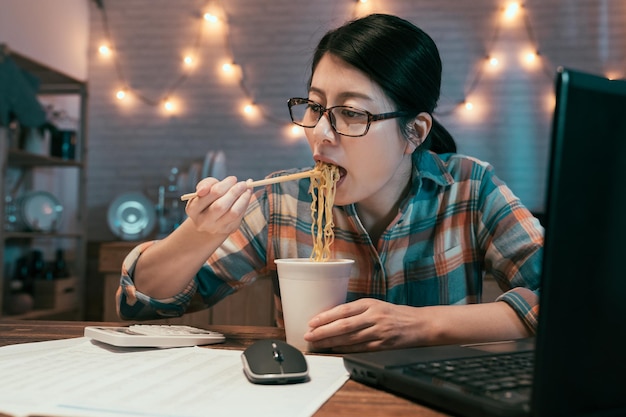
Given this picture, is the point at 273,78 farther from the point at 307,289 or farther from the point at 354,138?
the point at 307,289

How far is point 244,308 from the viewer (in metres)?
3.20

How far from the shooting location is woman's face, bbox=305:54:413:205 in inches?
47.1

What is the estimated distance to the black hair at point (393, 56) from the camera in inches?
48.0

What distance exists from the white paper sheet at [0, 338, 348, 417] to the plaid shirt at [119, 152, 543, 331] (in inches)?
16.2

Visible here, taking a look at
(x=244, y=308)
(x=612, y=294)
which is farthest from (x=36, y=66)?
(x=612, y=294)

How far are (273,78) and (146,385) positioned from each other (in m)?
3.42

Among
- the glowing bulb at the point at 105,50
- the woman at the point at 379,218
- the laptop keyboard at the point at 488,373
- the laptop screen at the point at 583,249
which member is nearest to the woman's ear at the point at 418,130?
the woman at the point at 379,218

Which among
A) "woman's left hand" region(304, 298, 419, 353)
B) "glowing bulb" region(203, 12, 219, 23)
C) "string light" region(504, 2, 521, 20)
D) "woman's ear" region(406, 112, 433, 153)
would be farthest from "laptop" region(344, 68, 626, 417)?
"glowing bulb" region(203, 12, 219, 23)

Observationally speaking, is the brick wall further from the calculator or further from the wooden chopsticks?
the calculator

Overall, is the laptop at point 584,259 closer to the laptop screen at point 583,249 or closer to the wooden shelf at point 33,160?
Result: the laptop screen at point 583,249

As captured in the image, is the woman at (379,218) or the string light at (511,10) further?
the string light at (511,10)

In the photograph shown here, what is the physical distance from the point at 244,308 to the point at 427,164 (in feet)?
6.57

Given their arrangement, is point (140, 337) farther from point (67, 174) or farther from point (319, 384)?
point (67, 174)

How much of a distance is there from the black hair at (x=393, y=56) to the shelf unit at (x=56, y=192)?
8.03ft
